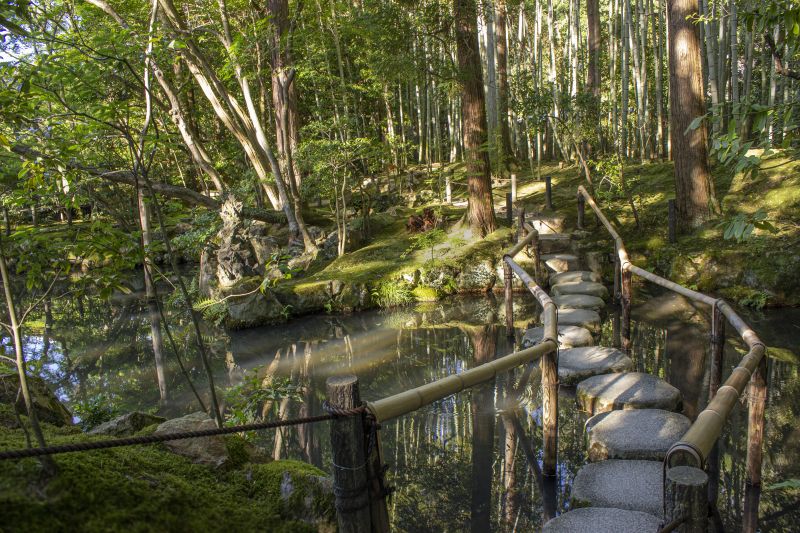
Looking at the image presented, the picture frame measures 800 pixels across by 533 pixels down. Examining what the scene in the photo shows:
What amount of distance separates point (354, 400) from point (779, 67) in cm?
233

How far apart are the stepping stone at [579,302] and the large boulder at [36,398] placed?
532cm

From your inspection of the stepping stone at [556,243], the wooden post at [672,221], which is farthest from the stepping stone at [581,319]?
the stepping stone at [556,243]

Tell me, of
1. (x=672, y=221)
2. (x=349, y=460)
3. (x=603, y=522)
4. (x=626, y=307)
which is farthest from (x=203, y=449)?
(x=672, y=221)

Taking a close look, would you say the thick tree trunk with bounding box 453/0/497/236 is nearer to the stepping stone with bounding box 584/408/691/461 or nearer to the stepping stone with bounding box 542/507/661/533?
the stepping stone with bounding box 584/408/691/461

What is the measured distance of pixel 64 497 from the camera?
4.51ft

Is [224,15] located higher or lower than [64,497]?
higher

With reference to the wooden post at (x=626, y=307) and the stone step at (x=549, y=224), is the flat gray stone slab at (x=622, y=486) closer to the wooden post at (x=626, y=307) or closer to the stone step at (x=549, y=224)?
the wooden post at (x=626, y=307)

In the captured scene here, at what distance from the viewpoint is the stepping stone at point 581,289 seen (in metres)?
7.29

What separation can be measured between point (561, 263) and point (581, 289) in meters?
1.33

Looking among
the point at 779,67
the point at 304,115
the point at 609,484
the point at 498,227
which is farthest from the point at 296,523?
the point at 304,115

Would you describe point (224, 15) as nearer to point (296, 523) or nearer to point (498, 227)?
point (498, 227)

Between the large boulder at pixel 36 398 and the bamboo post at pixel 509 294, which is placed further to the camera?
the bamboo post at pixel 509 294

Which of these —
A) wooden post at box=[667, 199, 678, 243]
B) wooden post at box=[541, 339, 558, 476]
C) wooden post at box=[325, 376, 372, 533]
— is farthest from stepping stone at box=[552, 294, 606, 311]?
wooden post at box=[325, 376, 372, 533]

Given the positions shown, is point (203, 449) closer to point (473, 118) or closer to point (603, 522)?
point (603, 522)
